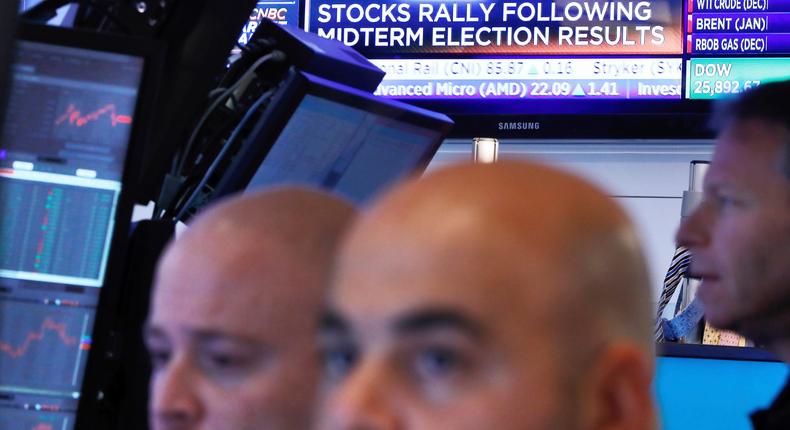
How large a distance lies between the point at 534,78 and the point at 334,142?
265 centimetres

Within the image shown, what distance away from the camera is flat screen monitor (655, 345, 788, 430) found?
7.81 ft

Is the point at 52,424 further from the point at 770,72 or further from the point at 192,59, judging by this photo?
the point at 770,72

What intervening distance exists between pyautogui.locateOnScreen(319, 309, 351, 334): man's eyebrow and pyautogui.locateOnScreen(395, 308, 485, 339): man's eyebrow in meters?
0.06

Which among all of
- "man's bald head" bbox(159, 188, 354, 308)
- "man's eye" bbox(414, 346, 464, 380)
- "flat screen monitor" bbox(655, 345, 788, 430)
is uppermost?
"man's bald head" bbox(159, 188, 354, 308)

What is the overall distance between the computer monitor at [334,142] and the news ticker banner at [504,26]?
95.9 inches

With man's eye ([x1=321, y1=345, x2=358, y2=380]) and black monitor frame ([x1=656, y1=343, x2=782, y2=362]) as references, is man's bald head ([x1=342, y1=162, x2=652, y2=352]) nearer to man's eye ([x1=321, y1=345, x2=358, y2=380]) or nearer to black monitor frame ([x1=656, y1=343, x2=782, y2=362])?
man's eye ([x1=321, y1=345, x2=358, y2=380])

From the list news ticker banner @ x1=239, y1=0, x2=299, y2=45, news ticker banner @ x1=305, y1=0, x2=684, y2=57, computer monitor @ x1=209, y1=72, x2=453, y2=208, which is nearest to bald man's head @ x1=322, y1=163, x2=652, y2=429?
computer monitor @ x1=209, y1=72, x2=453, y2=208

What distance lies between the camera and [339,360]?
2.57 feet

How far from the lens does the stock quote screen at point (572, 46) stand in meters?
4.16

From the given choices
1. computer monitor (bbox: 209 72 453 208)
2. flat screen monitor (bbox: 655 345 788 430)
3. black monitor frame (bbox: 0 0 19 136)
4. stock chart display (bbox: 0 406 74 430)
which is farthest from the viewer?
flat screen monitor (bbox: 655 345 788 430)

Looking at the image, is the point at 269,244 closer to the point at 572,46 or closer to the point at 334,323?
the point at 334,323

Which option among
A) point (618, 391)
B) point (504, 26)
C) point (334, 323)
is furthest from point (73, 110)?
point (504, 26)

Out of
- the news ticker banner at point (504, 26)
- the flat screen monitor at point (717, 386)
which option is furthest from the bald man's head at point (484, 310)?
the news ticker banner at point (504, 26)

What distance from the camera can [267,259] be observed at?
95 centimetres
